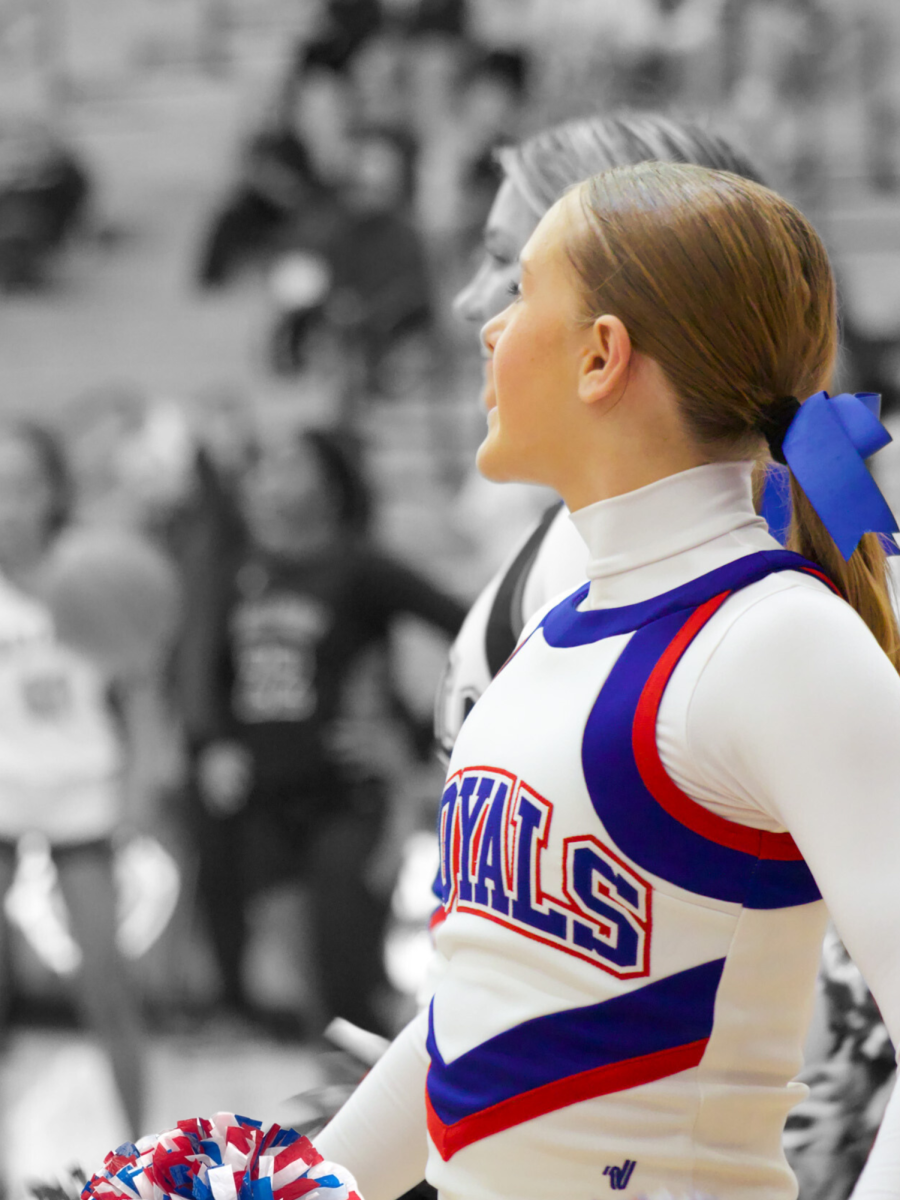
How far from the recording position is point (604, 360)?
1.13 metres

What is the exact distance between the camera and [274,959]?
534 cm

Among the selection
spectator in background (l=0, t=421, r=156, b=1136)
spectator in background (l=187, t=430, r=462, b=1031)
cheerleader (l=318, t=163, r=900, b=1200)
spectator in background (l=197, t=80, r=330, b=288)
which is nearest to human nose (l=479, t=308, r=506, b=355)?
cheerleader (l=318, t=163, r=900, b=1200)

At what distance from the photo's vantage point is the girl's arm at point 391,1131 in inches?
51.2

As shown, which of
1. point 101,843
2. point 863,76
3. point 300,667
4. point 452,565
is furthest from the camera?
point 863,76

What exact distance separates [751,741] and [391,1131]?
1.75 ft

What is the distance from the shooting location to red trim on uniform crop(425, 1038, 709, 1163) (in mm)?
1036

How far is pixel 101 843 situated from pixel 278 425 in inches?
147

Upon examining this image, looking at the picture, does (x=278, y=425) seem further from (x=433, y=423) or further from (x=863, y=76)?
(x=863, y=76)

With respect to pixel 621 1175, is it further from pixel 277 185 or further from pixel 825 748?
pixel 277 185

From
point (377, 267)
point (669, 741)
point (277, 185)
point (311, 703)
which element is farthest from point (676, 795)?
point (277, 185)

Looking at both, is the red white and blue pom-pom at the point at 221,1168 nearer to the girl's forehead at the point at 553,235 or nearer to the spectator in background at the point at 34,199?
the girl's forehead at the point at 553,235

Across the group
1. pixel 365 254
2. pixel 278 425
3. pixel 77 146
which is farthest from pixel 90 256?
pixel 365 254

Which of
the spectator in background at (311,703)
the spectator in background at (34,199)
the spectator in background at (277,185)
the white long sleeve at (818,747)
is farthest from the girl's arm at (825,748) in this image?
the spectator in background at (34,199)

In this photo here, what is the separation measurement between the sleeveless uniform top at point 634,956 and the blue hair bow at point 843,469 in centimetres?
4
